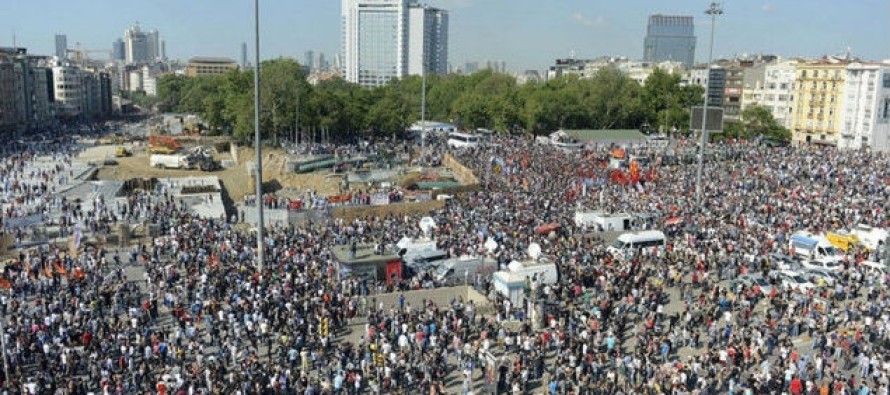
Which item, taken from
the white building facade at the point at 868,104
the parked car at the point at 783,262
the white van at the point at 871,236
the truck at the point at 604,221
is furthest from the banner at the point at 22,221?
the white building facade at the point at 868,104

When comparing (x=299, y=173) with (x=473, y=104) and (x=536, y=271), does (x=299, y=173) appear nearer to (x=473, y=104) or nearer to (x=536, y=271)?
(x=536, y=271)

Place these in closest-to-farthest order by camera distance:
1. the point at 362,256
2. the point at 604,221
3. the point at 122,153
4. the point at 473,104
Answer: the point at 362,256 → the point at 604,221 → the point at 122,153 → the point at 473,104

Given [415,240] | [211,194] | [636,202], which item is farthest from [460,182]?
[415,240]

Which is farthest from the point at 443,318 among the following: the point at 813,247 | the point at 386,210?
the point at 813,247

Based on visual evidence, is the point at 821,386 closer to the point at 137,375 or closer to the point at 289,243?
the point at 137,375

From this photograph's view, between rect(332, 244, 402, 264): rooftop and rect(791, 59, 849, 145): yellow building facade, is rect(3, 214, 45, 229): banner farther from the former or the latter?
rect(791, 59, 849, 145): yellow building facade

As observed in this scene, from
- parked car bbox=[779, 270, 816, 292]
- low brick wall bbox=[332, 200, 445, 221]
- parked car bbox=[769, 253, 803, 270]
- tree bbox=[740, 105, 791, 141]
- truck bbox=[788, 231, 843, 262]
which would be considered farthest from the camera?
tree bbox=[740, 105, 791, 141]

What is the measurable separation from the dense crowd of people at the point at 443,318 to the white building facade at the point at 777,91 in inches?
2074

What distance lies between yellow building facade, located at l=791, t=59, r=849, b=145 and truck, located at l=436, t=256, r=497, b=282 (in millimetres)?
59484

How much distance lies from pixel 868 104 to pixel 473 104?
38743 millimetres

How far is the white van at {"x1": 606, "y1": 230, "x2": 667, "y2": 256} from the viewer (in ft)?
91.3

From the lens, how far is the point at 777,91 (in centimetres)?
8338

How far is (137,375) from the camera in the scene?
649 inches

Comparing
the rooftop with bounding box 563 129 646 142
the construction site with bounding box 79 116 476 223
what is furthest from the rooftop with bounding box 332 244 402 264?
the rooftop with bounding box 563 129 646 142
